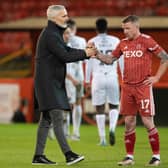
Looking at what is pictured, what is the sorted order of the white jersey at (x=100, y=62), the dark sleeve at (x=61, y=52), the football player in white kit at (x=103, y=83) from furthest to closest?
the football player in white kit at (x=103, y=83), the white jersey at (x=100, y=62), the dark sleeve at (x=61, y=52)

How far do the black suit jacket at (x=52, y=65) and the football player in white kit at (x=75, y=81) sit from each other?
5.17 metres

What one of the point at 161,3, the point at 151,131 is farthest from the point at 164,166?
the point at 161,3

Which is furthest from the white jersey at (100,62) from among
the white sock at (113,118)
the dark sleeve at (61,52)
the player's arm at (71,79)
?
the dark sleeve at (61,52)

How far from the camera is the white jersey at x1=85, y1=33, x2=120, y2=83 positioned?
14.1 metres

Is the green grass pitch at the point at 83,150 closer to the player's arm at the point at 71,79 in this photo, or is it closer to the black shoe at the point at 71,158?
the black shoe at the point at 71,158

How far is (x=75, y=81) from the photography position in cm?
1552

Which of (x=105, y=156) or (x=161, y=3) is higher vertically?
(x=161, y=3)

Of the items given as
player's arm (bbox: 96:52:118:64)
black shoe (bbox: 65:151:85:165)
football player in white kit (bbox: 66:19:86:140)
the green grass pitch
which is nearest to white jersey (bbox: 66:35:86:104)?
football player in white kit (bbox: 66:19:86:140)

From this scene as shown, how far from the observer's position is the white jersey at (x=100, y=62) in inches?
556

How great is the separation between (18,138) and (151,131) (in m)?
5.96

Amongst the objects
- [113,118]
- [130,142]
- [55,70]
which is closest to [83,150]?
[113,118]

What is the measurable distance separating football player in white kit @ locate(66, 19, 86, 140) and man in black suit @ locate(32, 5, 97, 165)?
5.16 m

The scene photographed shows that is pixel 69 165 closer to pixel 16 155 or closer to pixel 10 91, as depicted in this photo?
pixel 16 155

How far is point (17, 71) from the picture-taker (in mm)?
23047
